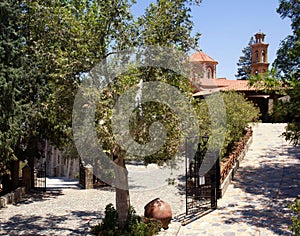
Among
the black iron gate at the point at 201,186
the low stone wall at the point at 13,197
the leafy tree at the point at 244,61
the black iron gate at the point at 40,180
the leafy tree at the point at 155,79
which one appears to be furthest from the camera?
the leafy tree at the point at 244,61

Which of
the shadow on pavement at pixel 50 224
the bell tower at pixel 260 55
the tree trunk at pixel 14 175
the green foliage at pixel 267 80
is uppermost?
the bell tower at pixel 260 55

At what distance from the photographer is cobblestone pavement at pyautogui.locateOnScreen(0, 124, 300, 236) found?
9.62m

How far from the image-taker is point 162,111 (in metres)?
7.95

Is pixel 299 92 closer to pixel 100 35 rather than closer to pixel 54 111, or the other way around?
pixel 100 35

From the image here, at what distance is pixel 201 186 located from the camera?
11.3 metres

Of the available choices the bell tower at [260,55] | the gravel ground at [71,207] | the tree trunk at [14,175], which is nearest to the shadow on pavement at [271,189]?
the gravel ground at [71,207]

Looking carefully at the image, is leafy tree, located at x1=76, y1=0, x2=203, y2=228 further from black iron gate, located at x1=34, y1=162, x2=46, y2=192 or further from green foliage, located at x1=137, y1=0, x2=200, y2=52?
black iron gate, located at x1=34, y1=162, x2=46, y2=192

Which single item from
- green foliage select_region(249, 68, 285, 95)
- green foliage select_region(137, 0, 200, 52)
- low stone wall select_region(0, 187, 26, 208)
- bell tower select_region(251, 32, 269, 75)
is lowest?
low stone wall select_region(0, 187, 26, 208)

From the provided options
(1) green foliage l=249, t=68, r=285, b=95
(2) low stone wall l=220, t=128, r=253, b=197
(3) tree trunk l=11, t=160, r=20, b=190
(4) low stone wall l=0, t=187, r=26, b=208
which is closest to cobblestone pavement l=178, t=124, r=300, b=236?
(2) low stone wall l=220, t=128, r=253, b=197

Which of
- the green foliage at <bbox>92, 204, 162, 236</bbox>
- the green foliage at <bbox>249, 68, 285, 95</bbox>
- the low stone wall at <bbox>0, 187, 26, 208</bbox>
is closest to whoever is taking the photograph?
the green foliage at <bbox>92, 204, 162, 236</bbox>

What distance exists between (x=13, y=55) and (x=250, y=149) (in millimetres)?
14311

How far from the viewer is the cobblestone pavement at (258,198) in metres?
9.42

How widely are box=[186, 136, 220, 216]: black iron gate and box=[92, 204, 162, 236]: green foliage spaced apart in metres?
1.97

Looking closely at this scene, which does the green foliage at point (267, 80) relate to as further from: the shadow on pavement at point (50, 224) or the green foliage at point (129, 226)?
the shadow on pavement at point (50, 224)
